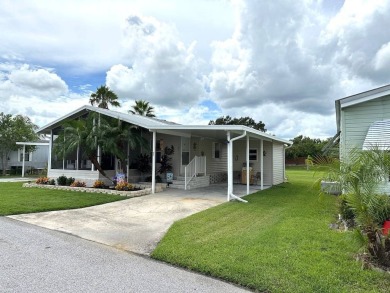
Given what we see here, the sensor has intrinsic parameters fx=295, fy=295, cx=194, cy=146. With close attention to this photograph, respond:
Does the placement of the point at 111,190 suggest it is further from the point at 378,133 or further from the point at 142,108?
the point at 142,108

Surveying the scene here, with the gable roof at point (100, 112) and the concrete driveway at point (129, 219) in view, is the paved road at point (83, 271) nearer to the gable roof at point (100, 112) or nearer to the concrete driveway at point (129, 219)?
the concrete driveway at point (129, 219)

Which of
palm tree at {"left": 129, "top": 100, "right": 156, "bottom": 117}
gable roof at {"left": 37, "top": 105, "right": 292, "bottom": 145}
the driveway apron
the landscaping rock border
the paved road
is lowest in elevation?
the paved road

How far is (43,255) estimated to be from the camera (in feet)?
15.6

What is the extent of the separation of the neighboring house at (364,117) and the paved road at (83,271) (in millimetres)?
6647

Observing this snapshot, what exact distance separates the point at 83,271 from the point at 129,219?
343 centimetres

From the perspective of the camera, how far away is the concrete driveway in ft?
19.0

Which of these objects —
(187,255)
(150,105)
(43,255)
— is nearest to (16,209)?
(43,255)

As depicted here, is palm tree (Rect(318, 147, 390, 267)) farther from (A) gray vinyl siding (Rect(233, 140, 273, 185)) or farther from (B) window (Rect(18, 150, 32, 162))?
(B) window (Rect(18, 150, 32, 162))

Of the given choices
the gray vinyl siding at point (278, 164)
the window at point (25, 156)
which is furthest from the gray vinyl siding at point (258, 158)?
the window at point (25, 156)

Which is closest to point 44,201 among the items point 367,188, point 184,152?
point 184,152

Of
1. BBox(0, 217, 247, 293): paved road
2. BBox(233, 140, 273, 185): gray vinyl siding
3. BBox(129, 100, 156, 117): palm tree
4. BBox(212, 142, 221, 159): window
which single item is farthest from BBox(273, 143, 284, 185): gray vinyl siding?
BBox(129, 100, 156, 117): palm tree

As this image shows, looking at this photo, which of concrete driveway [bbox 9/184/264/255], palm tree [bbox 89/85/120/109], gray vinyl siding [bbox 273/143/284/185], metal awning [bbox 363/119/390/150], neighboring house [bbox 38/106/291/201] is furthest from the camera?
palm tree [bbox 89/85/120/109]

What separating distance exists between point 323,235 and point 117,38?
1198cm

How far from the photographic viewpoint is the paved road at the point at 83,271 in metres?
3.64
